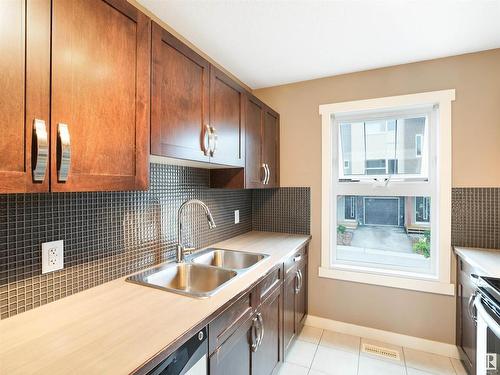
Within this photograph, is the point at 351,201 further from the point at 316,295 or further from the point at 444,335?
the point at 444,335

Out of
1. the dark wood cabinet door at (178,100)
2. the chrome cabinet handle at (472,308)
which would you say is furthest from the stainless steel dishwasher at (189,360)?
the chrome cabinet handle at (472,308)

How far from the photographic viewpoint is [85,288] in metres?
1.25

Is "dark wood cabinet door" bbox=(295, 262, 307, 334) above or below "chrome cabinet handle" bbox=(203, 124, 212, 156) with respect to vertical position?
below

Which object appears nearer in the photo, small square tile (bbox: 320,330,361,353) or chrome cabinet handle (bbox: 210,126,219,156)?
chrome cabinet handle (bbox: 210,126,219,156)

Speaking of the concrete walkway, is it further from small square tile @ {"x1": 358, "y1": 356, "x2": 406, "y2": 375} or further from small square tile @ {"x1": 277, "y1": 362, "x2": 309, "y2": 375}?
small square tile @ {"x1": 277, "y1": 362, "x2": 309, "y2": 375}

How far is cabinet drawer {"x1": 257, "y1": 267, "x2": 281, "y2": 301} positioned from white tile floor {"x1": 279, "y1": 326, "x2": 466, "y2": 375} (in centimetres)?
74

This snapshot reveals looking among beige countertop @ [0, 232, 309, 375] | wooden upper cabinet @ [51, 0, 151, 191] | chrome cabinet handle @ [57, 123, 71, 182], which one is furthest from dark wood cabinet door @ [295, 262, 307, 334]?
chrome cabinet handle @ [57, 123, 71, 182]

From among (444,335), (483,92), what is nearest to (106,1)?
(483,92)

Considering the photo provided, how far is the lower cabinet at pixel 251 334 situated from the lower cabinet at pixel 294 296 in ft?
0.42

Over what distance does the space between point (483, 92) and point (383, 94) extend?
2.26ft

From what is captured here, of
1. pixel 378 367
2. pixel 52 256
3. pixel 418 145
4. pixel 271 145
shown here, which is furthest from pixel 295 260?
pixel 52 256

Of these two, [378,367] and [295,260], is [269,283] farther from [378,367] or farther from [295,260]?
[378,367]

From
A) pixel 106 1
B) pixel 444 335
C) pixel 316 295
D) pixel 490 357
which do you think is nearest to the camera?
pixel 106 1

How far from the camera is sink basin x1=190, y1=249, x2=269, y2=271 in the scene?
6.23ft
